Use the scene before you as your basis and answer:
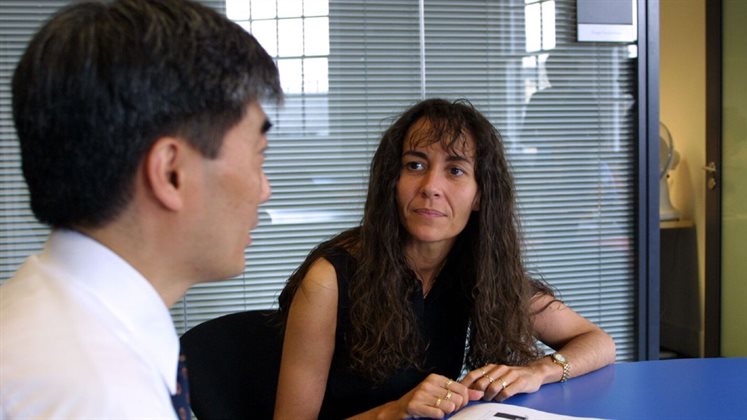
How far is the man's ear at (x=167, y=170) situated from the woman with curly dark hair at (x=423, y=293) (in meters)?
1.04

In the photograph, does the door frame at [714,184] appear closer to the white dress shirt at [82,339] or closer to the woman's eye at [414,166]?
the woman's eye at [414,166]

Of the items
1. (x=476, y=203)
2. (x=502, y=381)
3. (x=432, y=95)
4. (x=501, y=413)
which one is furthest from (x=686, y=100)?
(x=501, y=413)

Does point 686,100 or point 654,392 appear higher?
point 686,100

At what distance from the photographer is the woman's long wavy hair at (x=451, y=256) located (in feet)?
6.34

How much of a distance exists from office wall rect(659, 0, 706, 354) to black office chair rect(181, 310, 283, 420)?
3832 millimetres

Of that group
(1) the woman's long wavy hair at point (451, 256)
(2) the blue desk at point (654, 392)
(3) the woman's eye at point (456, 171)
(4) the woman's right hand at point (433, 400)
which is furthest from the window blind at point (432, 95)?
(4) the woman's right hand at point (433, 400)

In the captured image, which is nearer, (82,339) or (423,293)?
(82,339)

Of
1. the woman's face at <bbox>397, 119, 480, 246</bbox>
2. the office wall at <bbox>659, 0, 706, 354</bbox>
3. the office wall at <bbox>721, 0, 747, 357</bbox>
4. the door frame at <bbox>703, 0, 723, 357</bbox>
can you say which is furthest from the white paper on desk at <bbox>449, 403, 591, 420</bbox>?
the office wall at <bbox>659, 0, 706, 354</bbox>

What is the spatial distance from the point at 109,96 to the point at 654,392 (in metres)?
1.31

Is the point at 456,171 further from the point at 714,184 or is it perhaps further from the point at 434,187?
the point at 714,184

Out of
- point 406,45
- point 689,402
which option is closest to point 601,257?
point 406,45

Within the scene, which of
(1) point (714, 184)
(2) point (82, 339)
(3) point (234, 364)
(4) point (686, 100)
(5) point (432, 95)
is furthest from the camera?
(4) point (686, 100)

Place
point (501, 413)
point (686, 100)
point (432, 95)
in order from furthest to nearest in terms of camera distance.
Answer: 1. point (686, 100)
2. point (432, 95)
3. point (501, 413)

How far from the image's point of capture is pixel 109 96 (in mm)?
812
